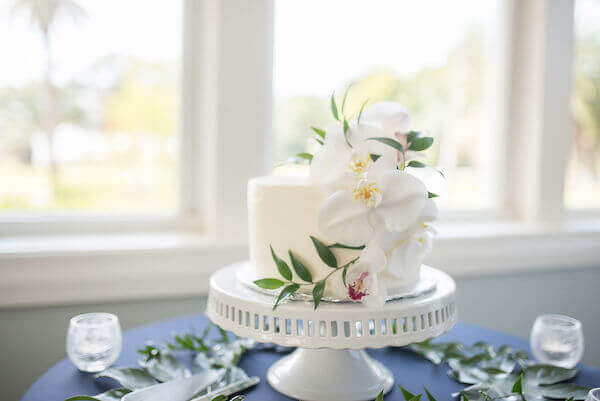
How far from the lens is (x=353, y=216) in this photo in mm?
640

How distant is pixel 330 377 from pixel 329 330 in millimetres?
131

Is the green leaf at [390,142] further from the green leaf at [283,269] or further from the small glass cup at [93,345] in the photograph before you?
the small glass cup at [93,345]

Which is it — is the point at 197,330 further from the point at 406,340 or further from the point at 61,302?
the point at 406,340

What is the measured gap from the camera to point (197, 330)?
41.6 inches

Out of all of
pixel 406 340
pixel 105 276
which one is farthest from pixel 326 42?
pixel 406 340

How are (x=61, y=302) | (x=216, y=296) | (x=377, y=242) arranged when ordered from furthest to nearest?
(x=61, y=302) → (x=216, y=296) → (x=377, y=242)

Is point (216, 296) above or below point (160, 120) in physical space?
below

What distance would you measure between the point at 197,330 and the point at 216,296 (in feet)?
1.10

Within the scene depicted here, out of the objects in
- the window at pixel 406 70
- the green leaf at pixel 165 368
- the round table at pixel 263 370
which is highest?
the window at pixel 406 70

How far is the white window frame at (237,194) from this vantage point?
1.27m

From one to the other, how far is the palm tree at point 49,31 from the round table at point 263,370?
657 millimetres

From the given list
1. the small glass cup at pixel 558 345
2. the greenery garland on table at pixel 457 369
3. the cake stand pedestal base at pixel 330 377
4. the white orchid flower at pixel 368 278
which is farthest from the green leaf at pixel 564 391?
the white orchid flower at pixel 368 278

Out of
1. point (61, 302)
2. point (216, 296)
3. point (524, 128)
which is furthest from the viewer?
point (524, 128)

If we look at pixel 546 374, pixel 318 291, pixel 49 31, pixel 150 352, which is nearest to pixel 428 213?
pixel 318 291
